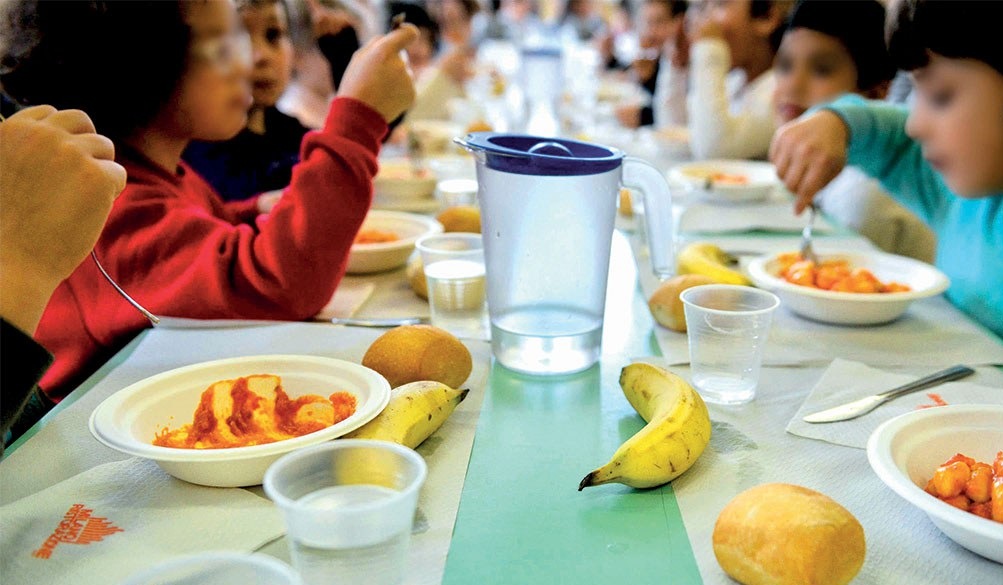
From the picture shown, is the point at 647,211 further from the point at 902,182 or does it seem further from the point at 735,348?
the point at 902,182

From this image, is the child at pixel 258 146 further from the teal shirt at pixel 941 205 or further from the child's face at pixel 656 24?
the child's face at pixel 656 24

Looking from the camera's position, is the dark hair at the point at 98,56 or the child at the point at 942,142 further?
Answer: the child at the point at 942,142

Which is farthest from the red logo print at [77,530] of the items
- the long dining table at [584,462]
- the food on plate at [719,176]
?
the food on plate at [719,176]

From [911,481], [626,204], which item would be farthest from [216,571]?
[626,204]

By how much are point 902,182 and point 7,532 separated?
1.54 meters

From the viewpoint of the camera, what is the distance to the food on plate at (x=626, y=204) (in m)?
1.62

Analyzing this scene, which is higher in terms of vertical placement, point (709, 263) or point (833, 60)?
point (833, 60)

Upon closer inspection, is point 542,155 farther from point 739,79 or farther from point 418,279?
point 739,79

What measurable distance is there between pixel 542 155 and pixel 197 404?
0.41 meters

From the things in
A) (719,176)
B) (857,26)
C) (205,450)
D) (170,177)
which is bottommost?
(719,176)

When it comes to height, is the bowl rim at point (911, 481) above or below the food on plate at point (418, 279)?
above

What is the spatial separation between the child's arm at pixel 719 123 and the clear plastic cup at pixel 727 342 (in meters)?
1.53

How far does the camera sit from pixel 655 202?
0.91 metres

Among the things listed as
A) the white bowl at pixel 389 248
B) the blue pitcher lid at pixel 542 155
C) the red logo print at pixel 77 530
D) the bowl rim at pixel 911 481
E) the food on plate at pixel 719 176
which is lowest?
the food on plate at pixel 719 176
